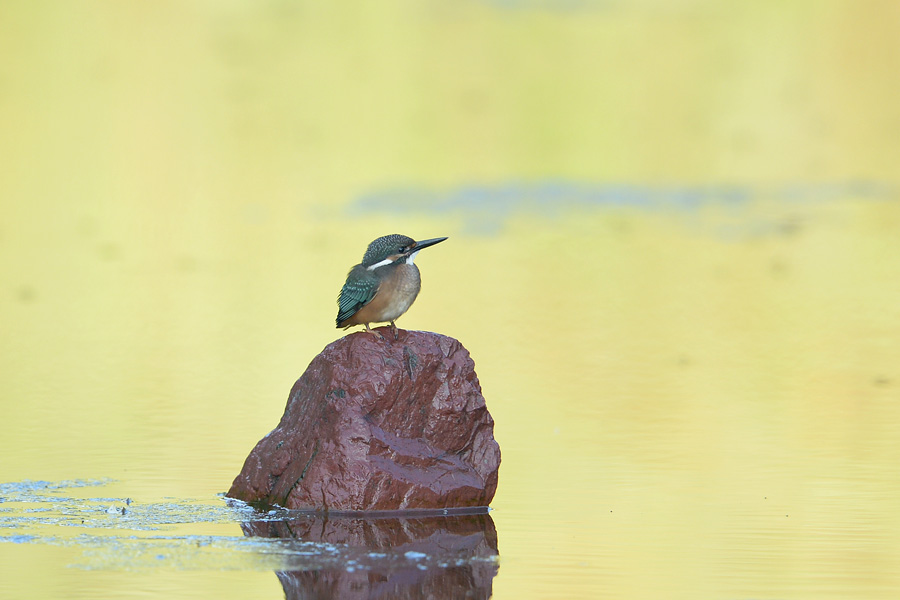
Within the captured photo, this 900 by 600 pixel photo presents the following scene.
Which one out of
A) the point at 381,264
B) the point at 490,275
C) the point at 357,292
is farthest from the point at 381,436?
the point at 490,275

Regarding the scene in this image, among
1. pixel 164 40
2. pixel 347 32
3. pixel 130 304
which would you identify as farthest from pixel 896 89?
pixel 130 304

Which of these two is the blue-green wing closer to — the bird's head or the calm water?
the bird's head

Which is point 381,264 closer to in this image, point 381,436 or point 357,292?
point 357,292

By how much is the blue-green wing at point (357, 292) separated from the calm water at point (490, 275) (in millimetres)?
1164

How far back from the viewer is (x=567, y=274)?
1719 cm

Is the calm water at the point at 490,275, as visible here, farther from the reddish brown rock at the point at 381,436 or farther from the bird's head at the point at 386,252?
the bird's head at the point at 386,252

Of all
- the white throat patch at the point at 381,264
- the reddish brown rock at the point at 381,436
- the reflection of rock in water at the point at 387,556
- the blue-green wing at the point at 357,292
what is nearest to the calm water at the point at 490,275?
the reflection of rock in water at the point at 387,556

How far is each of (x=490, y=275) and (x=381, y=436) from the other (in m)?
8.63

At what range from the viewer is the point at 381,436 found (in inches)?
327

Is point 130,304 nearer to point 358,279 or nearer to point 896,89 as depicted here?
point 358,279

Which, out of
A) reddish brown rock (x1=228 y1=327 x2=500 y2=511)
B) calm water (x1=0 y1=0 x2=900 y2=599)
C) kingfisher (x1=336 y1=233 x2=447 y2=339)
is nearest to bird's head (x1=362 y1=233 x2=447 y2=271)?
kingfisher (x1=336 y1=233 x2=447 y2=339)

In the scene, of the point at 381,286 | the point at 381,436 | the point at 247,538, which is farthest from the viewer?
the point at 381,286

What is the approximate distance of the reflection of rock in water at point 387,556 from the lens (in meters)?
6.65

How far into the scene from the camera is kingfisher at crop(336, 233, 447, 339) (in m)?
8.53
